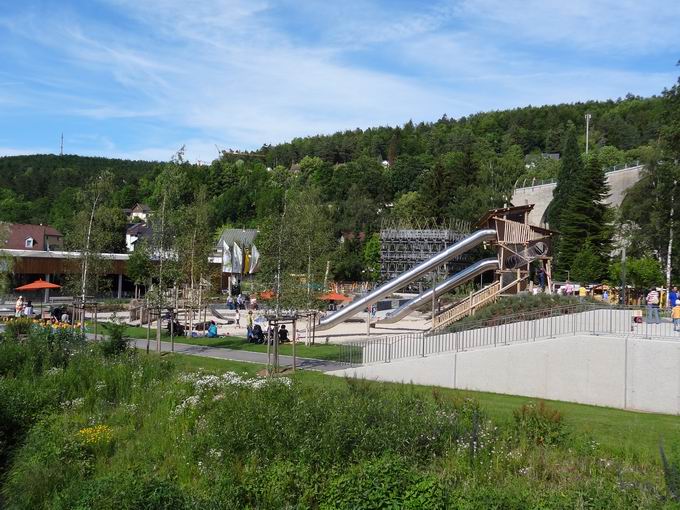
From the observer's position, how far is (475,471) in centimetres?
1083

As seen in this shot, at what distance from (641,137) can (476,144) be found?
33.3 meters

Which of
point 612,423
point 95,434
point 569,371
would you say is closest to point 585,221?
point 569,371

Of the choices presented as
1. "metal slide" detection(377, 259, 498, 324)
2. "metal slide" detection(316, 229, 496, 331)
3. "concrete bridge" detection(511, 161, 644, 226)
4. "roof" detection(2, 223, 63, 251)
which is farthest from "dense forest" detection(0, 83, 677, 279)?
"metal slide" detection(377, 259, 498, 324)

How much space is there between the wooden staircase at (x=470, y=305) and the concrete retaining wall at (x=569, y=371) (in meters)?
12.9

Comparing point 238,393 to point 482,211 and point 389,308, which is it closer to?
point 389,308

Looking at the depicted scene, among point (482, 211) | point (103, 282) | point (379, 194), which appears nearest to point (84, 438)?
point (103, 282)

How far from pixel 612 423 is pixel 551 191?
216 feet

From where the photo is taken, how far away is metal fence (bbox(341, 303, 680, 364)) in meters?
20.5

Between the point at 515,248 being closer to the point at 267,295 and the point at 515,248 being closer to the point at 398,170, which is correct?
the point at 267,295

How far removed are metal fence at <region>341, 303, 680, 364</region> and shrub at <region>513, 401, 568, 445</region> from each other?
25.2 feet

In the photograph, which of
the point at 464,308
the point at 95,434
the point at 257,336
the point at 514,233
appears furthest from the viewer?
the point at 514,233

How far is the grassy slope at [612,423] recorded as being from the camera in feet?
40.4

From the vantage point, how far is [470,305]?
115 ft

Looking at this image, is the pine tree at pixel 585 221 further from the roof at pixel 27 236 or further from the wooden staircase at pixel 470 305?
the roof at pixel 27 236
